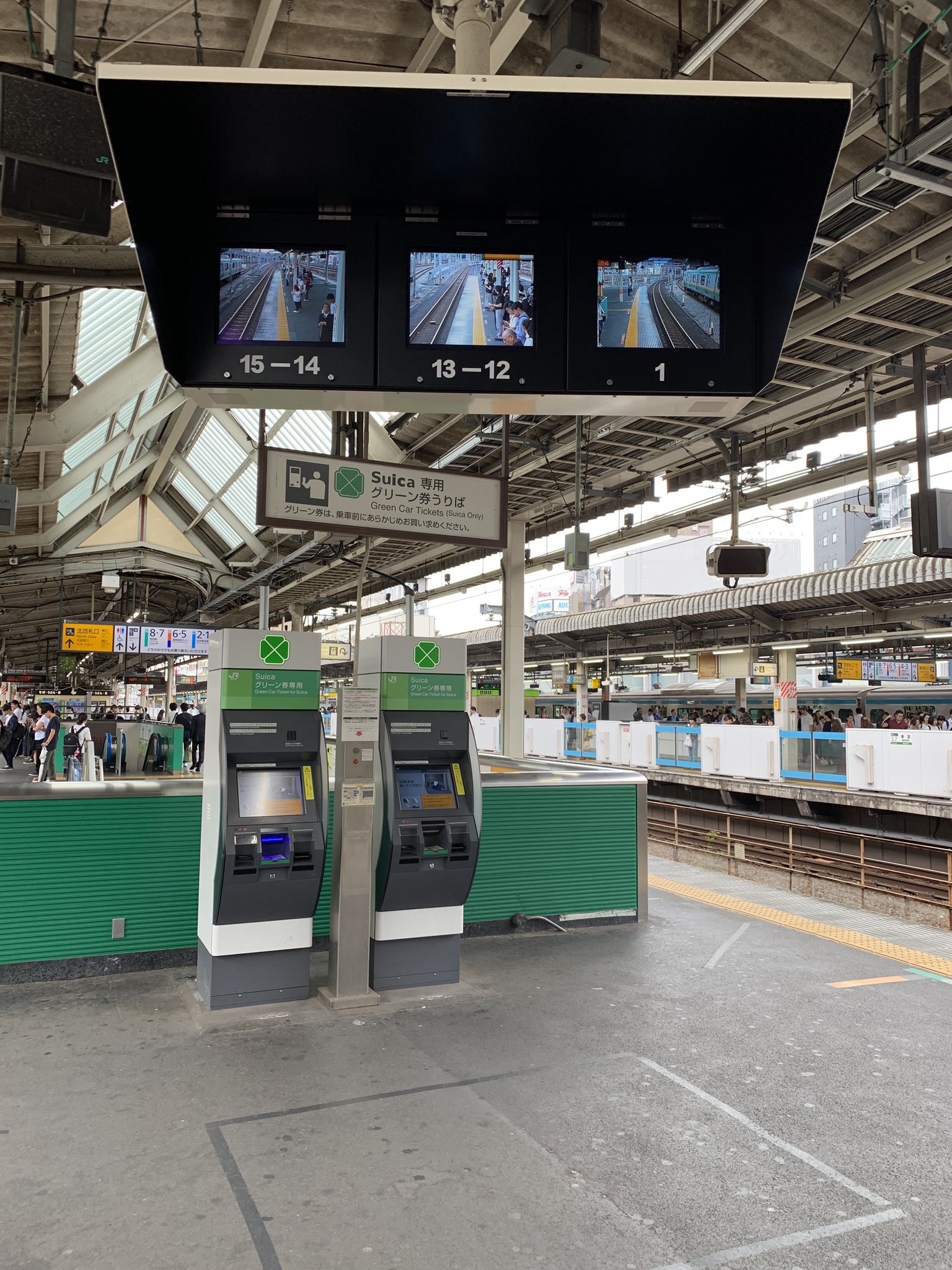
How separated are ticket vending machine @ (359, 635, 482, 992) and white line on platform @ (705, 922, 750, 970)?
175 centimetres

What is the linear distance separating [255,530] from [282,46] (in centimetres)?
1210

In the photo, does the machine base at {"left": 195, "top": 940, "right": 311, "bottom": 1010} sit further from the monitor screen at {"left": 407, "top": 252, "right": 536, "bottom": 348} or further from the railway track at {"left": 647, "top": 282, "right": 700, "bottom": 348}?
the railway track at {"left": 647, "top": 282, "right": 700, "bottom": 348}

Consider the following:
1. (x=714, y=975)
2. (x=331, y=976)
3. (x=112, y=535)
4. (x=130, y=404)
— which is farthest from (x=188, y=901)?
(x=112, y=535)

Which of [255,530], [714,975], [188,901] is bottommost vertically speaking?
[714,975]

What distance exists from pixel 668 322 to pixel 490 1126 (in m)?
3.09

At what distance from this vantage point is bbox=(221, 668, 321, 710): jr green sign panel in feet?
16.8

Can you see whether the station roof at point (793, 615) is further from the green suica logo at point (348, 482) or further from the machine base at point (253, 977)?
the machine base at point (253, 977)

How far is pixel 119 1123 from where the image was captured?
11.6 feet

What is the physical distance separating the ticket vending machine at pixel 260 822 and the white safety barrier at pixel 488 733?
16932 millimetres

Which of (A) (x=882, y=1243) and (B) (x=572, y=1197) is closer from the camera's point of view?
(A) (x=882, y=1243)

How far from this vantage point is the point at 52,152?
282cm

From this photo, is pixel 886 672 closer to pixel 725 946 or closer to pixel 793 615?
pixel 793 615

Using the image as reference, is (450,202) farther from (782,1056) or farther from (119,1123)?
(782,1056)

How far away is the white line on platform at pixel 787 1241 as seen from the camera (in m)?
2.66
